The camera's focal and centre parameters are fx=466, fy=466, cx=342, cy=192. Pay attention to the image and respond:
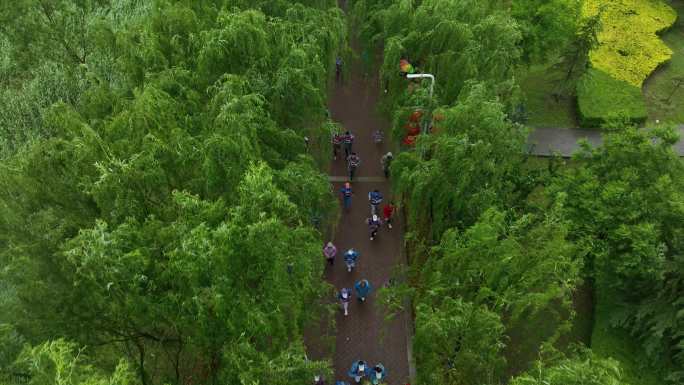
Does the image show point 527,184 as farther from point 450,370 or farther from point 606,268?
point 450,370

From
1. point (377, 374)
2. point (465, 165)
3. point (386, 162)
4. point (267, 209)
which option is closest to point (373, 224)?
point (386, 162)

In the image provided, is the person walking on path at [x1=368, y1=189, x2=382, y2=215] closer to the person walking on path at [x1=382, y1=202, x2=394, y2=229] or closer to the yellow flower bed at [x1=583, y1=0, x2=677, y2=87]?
the person walking on path at [x1=382, y1=202, x2=394, y2=229]

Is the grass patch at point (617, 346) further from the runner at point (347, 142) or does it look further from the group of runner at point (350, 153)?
the runner at point (347, 142)

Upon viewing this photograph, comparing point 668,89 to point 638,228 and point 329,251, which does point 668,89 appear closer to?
point 638,228

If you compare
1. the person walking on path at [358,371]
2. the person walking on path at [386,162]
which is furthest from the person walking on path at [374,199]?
the person walking on path at [358,371]

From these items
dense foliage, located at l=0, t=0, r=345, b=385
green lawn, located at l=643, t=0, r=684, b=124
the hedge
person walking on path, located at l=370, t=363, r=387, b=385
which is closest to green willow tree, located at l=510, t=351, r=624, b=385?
dense foliage, located at l=0, t=0, r=345, b=385

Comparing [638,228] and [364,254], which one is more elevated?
[638,228]
